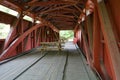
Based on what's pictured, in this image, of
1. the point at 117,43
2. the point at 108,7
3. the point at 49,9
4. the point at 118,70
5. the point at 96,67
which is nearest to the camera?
the point at 118,70

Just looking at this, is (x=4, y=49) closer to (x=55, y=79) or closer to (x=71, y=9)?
(x=55, y=79)

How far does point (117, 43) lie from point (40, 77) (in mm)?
2030

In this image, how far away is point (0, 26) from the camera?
772 centimetres

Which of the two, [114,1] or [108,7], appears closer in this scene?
[114,1]

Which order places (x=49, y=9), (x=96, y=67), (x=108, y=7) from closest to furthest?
(x=108, y=7) < (x=96, y=67) < (x=49, y=9)

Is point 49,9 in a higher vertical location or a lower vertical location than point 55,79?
higher

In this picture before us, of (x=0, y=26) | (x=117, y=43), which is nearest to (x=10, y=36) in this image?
(x=0, y=26)

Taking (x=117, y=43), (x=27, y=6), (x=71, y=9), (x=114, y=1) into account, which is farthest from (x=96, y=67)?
(x=71, y=9)

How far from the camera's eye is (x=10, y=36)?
22.3ft

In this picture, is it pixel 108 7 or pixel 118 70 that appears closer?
pixel 118 70

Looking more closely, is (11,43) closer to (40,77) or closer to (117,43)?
(40,77)

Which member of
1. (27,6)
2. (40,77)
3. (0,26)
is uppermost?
(27,6)

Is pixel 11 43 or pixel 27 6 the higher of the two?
pixel 27 6

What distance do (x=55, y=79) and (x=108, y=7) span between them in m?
2.09
